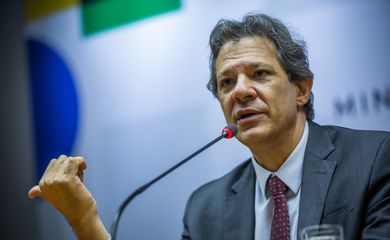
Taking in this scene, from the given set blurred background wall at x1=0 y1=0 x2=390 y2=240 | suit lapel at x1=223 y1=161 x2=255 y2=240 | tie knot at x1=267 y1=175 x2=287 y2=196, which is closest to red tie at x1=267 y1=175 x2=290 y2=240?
tie knot at x1=267 y1=175 x2=287 y2=196

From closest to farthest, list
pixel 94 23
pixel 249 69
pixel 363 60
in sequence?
1. pixel 249 69
2. pixel 363 60
3. pixel 94 23

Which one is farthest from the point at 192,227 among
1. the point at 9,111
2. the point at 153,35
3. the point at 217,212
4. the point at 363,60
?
the point at 9,111

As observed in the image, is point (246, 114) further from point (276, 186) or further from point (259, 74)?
point (276, 186)

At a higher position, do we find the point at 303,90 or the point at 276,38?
the point at 276,38

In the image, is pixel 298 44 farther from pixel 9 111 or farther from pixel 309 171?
pixel 9 111

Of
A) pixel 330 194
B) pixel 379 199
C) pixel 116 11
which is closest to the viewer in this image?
pixel 379 199

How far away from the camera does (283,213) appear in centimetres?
207

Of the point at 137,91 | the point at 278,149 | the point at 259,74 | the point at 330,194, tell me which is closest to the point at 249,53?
the point at 259,74

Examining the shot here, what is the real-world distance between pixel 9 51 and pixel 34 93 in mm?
331

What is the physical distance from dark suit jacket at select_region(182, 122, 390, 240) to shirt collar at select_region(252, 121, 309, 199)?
0.05m

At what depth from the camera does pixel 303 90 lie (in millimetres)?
2340

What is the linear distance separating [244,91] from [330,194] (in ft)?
1.63

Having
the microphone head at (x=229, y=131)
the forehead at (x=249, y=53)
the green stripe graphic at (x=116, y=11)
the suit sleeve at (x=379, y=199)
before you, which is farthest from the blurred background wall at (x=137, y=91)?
the microphone head at (x=229, y=131)

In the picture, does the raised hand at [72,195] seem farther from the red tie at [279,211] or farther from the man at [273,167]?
the red tie at [279,211]
